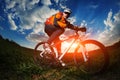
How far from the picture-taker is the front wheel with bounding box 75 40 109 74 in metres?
8.39

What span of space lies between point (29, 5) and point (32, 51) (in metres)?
1.83

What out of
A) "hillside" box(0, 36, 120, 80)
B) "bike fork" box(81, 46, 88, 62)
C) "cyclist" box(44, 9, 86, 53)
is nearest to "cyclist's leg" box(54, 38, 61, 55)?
"cyclist" box(44, 9, 86, 53)

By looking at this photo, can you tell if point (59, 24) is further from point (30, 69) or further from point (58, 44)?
point (30, 69)

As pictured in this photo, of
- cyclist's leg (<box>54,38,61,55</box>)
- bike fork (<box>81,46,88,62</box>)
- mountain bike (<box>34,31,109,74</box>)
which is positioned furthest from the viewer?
cyclist's leg (<box>54,38,61,55</box>)

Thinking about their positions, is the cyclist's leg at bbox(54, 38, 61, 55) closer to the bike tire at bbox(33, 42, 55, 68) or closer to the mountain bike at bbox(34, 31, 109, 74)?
the mountain bike at bbox(34, 31, 109, 74)

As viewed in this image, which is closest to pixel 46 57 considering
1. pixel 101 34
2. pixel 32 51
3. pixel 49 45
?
pixel 49 45

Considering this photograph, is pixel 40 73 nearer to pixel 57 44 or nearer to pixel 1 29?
pixel 57 44

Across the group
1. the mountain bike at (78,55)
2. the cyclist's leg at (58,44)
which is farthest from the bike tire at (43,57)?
the cyclist's leg at (58,44)

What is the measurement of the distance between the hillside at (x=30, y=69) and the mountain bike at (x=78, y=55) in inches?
8.7

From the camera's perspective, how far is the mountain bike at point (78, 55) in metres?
8.57

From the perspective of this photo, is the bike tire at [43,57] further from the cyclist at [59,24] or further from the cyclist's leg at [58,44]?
the cyclist at [59,24]

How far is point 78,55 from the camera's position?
30.3ft

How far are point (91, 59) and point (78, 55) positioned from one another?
462 millimetres

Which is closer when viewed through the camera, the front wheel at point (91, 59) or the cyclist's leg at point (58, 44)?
the front wheel at point (91, 59)
